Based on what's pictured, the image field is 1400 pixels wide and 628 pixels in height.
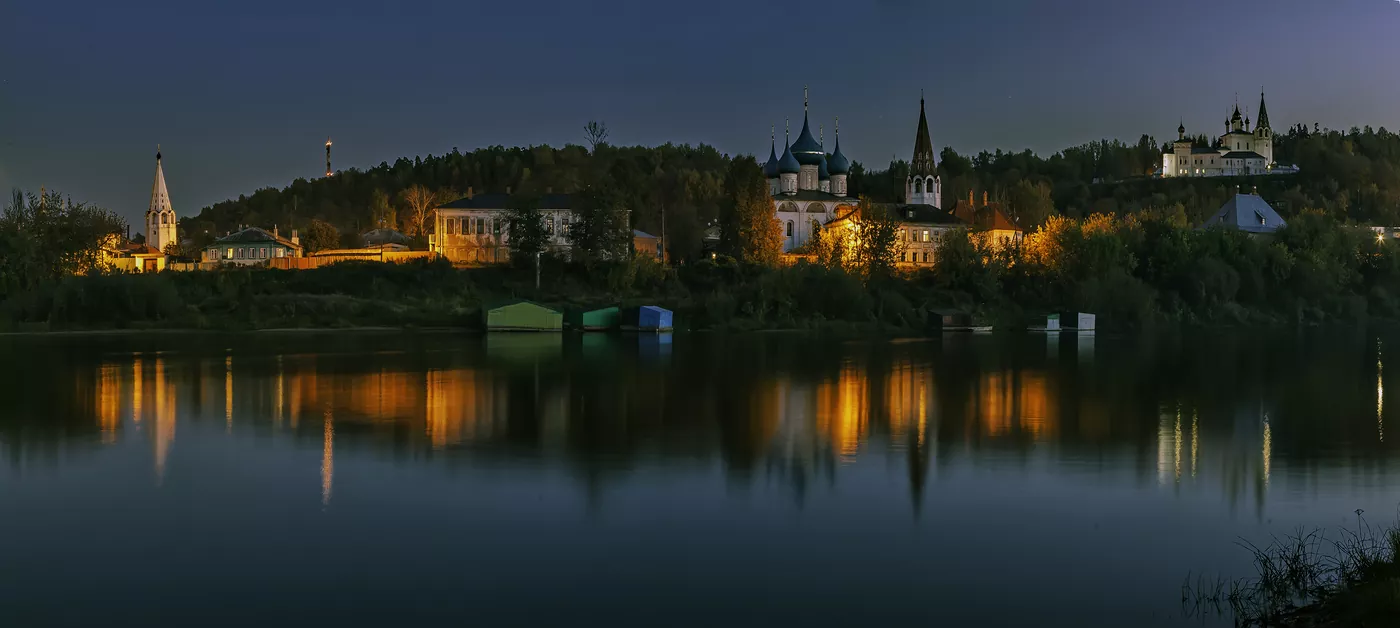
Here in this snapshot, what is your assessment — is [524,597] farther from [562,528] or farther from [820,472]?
[820,472]

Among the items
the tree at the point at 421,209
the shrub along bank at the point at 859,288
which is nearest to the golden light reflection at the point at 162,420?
the shrub along bank at the point at 859,288

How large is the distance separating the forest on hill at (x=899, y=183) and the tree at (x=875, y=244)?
32.9 meters

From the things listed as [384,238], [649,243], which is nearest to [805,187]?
[649,243]

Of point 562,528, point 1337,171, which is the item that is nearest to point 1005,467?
point 562,528

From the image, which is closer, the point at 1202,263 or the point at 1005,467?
the point at 1005,467

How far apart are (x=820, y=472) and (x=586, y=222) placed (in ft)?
157

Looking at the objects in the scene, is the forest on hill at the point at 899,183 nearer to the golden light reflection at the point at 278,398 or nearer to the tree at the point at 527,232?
the tree at the point at 527,232

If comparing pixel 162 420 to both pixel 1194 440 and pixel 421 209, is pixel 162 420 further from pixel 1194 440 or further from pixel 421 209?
pixel 421 209

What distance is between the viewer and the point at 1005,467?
2164 centimetres

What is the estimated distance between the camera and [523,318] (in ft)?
192

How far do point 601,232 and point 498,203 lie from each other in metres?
12.0

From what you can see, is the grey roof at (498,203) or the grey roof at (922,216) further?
the grey roof at (922,216)

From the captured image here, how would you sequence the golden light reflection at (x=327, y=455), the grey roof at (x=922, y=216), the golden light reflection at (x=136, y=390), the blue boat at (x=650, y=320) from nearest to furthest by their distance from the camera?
the golden light reflection at (x=327, y=455) < the golden light reflection at (x=136, y=390) < the blue boat at (x=650, y=320) < the grey roof at (x=922, y=216)

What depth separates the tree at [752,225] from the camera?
2815 inches
